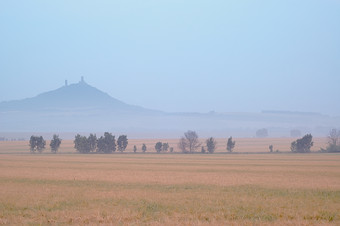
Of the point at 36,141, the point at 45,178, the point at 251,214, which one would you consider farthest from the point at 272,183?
the point at 36,141

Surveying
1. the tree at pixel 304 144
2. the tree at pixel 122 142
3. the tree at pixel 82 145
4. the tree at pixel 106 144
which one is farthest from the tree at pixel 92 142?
the tree at pixel 304 144

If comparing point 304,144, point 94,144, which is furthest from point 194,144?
point 304,144

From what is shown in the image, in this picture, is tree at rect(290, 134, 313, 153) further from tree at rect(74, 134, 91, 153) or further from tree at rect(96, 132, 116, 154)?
tree at rect(74, 134, 91, 153)

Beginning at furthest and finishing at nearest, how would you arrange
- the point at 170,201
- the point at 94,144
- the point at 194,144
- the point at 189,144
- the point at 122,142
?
the point at 189,144 < the point at 122,142 < the point at 194,144 < the point at 94,144 < the point at 170,201

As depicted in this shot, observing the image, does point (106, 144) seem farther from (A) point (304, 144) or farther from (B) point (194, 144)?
(A) point (304, 144)

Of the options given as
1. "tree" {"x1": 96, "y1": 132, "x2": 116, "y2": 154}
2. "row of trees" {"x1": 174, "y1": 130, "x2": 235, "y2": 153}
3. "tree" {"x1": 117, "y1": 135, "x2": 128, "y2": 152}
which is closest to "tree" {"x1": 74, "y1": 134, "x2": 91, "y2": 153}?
"tree" {"x1": 96, "y1": 132, "x2": 116, "y2": 154}

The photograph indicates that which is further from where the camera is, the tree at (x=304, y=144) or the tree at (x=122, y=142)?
the tree at (x=122, y=142)

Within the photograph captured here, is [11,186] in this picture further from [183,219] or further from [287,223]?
[287,223]

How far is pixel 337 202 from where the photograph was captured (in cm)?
2619

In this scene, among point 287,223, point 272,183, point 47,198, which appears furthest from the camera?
point 272,183

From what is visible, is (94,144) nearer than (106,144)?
No

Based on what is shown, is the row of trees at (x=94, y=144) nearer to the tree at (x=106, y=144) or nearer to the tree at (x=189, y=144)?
the tree at (x=106, y=144)

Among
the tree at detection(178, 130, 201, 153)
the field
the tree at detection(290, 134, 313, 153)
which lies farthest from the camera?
the tree at detection(178, 130, 201, 153)

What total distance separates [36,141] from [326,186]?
292 feet
